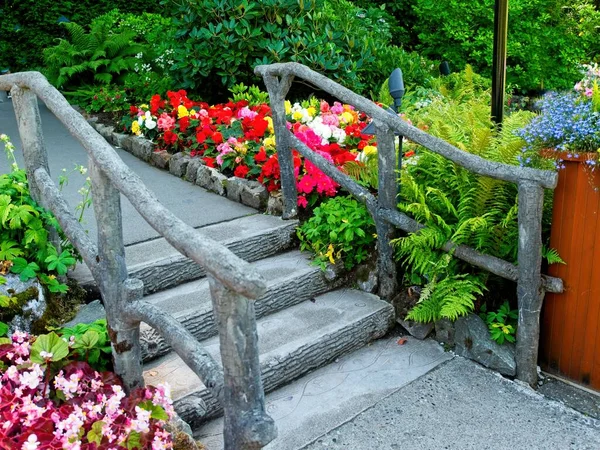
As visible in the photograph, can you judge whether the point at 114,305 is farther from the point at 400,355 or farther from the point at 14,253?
the point at 400,355

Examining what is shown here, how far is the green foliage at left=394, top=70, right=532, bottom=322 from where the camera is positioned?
11.8ft

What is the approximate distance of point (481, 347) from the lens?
3678mm

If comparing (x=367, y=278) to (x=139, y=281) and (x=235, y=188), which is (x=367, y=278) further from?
(x=139, y=281)

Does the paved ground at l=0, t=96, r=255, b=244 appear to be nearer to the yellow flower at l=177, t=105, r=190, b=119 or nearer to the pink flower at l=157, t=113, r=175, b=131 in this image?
the pink flower at l=157, t=113, r=175, b=131

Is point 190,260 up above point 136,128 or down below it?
below

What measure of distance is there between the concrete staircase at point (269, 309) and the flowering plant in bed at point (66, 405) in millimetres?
425

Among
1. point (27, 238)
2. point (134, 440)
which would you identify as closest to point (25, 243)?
point (27, 238)

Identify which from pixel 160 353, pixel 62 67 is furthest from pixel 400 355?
pixel 62 67

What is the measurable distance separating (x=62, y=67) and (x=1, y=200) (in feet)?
17.9

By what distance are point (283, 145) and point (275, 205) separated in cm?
47

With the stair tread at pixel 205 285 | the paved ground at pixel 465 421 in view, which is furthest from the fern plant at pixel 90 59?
the paved ground at pixel 465 421

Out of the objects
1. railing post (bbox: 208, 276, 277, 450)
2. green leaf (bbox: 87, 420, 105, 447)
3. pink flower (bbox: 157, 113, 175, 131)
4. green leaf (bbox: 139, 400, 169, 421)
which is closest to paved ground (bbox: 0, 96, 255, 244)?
pink flower (bbox: 157, 113, 175, 131)

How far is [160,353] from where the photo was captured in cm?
342

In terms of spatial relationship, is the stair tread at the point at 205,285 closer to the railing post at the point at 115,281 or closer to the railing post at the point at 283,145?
the railing post at the point at 283,145
